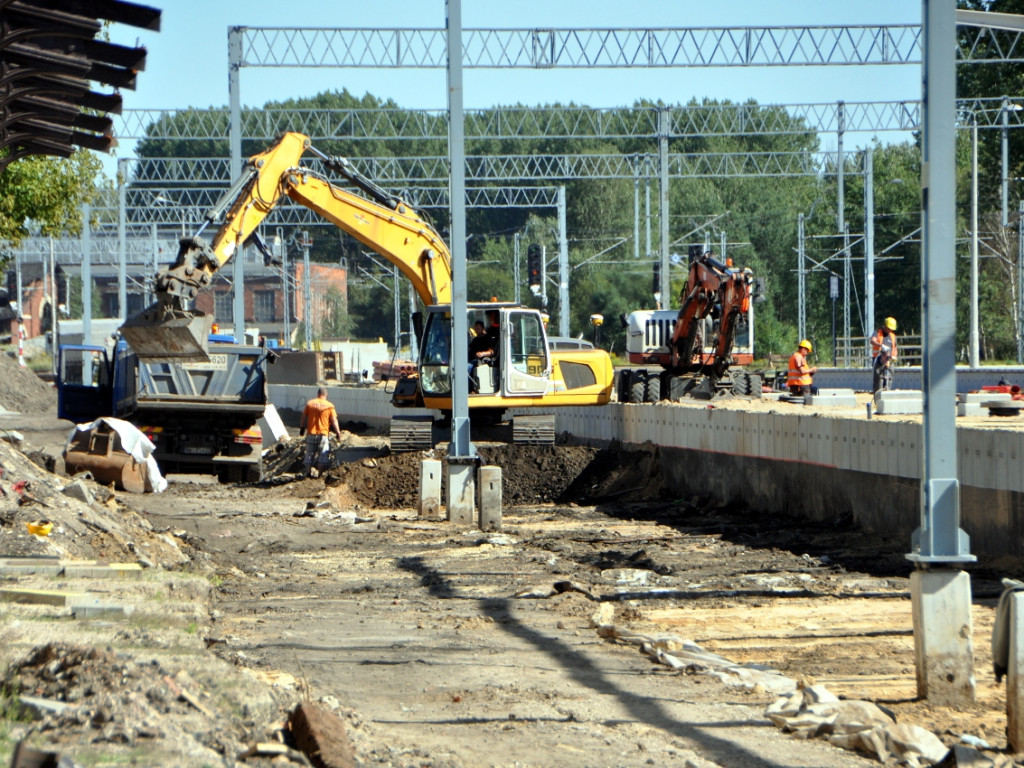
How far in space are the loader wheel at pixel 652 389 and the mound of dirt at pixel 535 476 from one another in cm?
706

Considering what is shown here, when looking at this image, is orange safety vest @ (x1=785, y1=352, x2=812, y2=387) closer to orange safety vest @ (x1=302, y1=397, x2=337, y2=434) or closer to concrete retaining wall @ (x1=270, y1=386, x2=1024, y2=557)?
concrete retaining wall @ (x1=270, y1=386, x2=1024, y2=557)

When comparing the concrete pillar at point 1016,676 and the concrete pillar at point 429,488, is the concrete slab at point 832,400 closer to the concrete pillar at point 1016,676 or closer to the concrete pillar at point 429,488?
the concrete pillar at point 429,488

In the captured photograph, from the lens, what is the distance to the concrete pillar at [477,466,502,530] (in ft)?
60.3

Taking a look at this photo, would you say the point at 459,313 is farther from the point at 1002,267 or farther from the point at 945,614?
the point at 1002,267

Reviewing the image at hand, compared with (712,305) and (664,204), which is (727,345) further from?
(664,204)

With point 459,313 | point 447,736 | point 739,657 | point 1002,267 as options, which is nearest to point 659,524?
point 459,313

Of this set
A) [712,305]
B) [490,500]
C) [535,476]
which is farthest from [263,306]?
[490,500]

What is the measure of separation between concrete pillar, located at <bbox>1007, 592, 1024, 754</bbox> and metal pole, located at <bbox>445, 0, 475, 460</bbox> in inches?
460

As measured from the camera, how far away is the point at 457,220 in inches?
723

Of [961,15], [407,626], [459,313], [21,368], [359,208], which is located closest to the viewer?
[961,15]

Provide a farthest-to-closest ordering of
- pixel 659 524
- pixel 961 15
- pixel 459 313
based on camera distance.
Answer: pixel 659 524 < pixel 459 313 < pixel 961 15

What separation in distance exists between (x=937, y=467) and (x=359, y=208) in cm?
1712

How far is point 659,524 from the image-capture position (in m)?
20.1

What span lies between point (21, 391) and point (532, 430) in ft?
116
